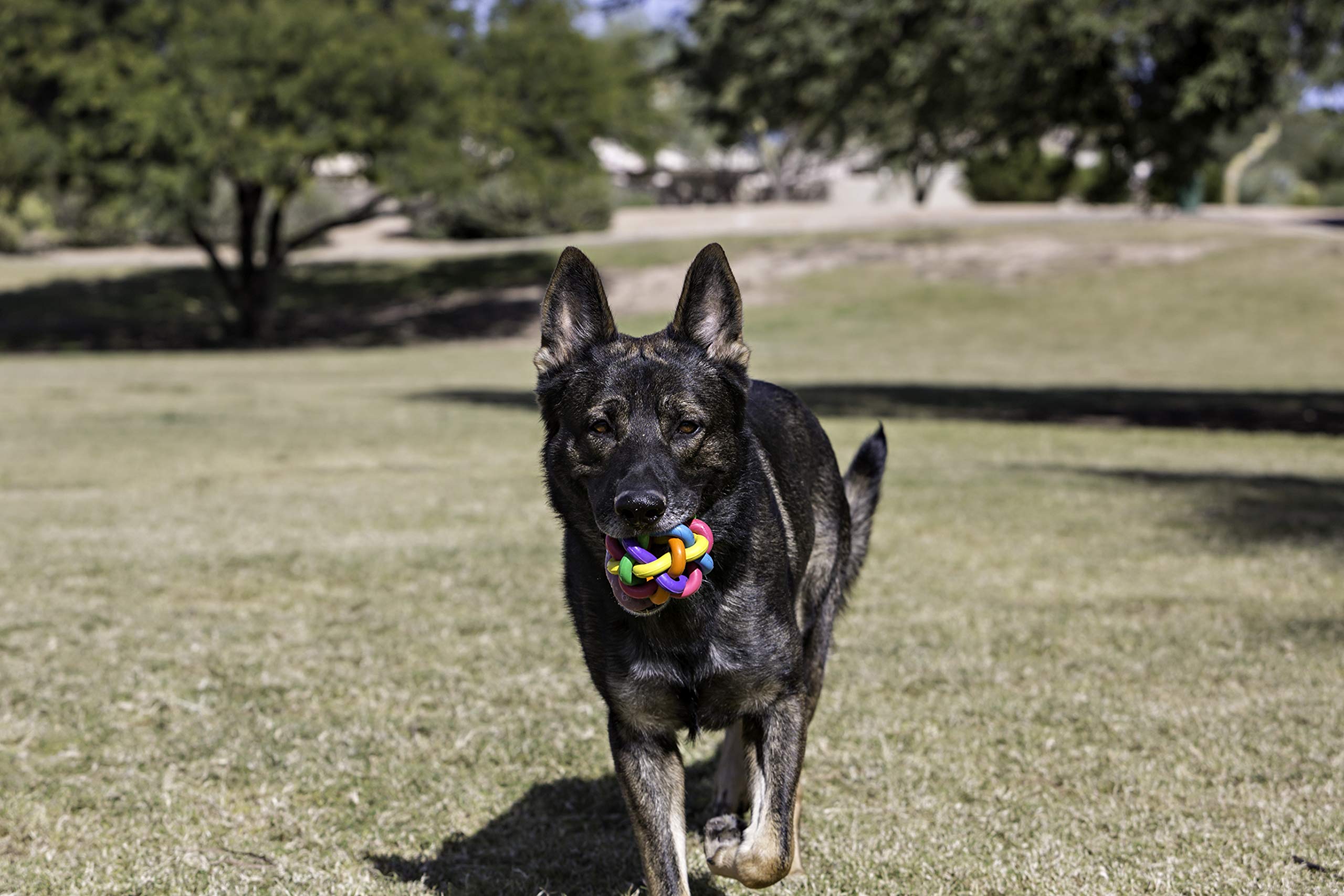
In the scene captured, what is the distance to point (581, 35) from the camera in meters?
34.9

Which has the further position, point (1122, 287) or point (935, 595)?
point (1122, 287)

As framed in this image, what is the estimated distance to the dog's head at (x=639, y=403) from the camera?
11.9ft

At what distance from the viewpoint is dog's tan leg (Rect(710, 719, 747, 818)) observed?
4.63 metres

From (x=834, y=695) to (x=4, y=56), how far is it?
30841 mm

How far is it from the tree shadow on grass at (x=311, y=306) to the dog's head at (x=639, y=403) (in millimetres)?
34425

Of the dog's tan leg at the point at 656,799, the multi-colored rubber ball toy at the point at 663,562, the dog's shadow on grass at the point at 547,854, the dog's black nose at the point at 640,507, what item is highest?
the dog's black nose at the point at 640,507

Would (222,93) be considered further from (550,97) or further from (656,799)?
(656,799)

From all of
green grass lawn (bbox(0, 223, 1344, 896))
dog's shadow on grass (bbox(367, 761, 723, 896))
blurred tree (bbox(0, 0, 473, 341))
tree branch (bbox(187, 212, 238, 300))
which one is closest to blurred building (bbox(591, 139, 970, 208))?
tree branch (bbox(187, 212, 238, 300))

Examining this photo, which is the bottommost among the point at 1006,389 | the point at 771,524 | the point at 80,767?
the point at 1006,389

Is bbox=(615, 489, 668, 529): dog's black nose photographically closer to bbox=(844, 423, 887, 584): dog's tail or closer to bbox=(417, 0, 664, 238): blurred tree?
bbox=(844, 423, 887, 584): dog's tail

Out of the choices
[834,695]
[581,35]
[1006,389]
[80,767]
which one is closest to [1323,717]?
[834,695]

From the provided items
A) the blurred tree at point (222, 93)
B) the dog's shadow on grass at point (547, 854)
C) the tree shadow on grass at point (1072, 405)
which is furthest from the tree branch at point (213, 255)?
the dog's shadow on grass at point (547, 854)

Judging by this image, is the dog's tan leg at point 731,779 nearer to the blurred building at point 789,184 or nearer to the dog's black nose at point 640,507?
the dog's black nose at point 640,507

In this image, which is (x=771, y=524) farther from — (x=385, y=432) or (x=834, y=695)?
(x=385, y=432)
